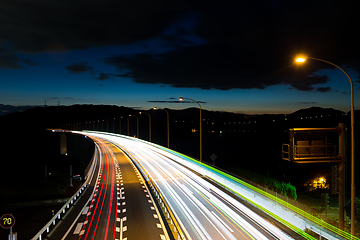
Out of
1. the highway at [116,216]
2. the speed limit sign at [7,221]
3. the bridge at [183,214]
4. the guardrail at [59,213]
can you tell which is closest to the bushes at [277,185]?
the bridge at [183,214]

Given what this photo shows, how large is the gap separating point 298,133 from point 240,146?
10334 centimetres

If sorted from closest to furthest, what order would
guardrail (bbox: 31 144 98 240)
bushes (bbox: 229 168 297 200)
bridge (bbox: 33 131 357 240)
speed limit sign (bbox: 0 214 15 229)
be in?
speed limit sign (bbox: 0 214 15 229) < bridge (bbox: 33 131 357 240) < guardrail (bbox: 31 144 98 240) < bushes (bbox: 229 168 297 200)

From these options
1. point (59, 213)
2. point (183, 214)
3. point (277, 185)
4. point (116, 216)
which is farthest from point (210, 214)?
point (277, 185)

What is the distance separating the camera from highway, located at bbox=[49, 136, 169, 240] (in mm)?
16500

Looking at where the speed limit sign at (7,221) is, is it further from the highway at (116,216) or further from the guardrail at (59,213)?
the highway at (116,216)

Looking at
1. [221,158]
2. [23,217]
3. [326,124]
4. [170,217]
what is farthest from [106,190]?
[326,124]

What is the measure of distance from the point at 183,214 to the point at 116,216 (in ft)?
16.9

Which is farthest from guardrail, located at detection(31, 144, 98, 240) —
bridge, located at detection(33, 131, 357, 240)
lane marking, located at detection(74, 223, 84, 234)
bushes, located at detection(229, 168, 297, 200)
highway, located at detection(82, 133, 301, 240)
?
bushes, located at detection(229, 168, 297, 200)

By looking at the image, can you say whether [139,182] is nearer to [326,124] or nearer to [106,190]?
[106,190]

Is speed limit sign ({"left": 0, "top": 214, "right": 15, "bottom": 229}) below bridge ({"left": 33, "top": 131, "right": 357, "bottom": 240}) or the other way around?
the other way around

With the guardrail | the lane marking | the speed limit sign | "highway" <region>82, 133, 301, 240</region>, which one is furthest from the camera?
the lane marking

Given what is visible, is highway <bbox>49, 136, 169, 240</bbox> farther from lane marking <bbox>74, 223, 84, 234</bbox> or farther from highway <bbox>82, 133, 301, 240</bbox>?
highway <bbox>82, 133, 301, 240</bbox>

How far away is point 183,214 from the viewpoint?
18859 millimetres

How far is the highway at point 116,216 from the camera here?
16500mm
